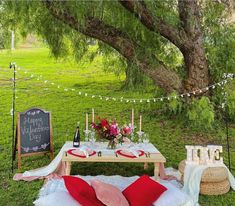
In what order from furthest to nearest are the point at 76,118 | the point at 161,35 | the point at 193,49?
the point at 76,118 → the point at 193,49 → the point at 161,35

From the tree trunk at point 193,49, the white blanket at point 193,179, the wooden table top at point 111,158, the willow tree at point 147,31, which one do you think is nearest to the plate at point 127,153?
the wooden table top at point 111,158

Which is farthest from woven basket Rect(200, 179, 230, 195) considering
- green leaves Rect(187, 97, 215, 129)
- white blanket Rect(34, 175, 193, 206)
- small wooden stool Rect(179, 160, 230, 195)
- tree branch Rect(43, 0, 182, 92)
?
tree branch Rect(43, 0, 182, 92)

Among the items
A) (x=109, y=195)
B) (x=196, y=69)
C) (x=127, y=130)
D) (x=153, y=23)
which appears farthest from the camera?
(x=196, y=69)

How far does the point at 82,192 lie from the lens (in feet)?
12.2

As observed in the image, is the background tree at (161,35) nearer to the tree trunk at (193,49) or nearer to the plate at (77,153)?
the tree trunk at (193,49)

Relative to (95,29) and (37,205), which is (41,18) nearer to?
(95,29)

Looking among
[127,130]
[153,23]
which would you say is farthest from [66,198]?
[153,23]

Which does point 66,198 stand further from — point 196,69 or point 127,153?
point 196,69

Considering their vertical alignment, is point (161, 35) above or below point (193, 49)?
above

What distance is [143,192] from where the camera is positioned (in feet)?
12.5

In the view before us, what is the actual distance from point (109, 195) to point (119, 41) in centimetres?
393

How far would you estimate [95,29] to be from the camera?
6.71m

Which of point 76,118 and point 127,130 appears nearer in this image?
point 127,130

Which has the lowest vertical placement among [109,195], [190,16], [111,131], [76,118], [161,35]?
[109,195]
